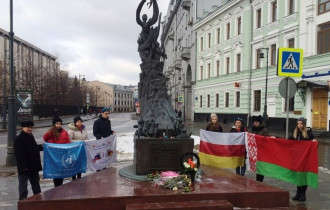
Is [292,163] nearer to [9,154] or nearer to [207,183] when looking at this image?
[207,183]

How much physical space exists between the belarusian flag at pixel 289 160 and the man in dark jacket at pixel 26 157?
199 inches

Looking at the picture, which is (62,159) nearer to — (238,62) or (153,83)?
(153,83)

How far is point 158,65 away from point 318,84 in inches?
607

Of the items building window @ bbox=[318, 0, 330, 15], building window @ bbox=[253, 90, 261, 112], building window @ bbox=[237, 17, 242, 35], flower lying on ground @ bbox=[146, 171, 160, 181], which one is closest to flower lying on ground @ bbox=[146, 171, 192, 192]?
flower lying on ground @ bbox=[146, 171, 160, 181]

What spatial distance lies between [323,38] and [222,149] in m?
16.6

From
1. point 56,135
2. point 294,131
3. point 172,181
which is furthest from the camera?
point 294,131

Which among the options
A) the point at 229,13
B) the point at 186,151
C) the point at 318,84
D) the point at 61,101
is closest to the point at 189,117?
the point at 229,13

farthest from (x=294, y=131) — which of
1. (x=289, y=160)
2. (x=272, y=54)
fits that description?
(x=272, y=54)

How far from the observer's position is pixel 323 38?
69.5 ft

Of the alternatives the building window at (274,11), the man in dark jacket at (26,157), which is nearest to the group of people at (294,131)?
the man in dark jacket at (26,157)

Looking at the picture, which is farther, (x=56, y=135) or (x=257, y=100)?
(x=257, y=100)

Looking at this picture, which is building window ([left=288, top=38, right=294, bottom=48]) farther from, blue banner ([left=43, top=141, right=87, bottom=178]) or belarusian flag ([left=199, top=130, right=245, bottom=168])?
blue banner ([left=43, top=141, right=87, bottom=178])

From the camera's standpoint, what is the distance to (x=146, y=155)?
718 cm

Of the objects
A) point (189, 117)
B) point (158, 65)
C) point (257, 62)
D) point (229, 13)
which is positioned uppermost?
point (229, 13)
